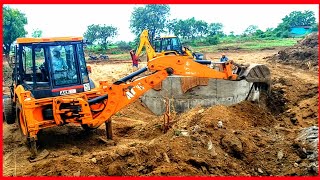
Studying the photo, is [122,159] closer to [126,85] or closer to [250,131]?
[126,85]

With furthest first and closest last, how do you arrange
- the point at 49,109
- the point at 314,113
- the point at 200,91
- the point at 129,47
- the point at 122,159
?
the point at 129,47 → the point at 200,91 → the point at 314,113 → the point at 49,109 → the point at 122,159

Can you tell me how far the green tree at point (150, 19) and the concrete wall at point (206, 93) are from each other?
34.4 meters

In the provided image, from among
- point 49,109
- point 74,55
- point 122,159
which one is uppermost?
point 74,55

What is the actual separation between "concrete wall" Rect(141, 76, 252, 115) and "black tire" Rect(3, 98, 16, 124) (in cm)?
464

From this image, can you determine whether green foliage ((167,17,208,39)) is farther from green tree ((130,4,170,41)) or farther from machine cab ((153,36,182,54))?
machine cab ((153,36,182,54))

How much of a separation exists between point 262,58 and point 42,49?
20811 millimetres

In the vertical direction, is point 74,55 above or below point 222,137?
above

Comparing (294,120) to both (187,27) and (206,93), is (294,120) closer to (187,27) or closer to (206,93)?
(206,93)

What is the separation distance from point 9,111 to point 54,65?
312 centimetres

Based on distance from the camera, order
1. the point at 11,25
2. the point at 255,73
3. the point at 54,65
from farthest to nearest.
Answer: the point at 11,25, the point at 255,73, the point at 54,65

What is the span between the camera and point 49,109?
26.8ft

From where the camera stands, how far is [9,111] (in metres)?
10.5

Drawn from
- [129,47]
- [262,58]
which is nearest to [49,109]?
[262,58]

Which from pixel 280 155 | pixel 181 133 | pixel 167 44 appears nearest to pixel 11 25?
pixel 167 44
